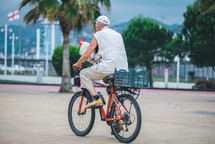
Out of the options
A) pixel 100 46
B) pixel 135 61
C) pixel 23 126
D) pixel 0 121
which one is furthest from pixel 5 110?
pixel 135 61

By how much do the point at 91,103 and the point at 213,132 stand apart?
2535 mm

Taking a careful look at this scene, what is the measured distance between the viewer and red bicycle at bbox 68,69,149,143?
5.75 metres

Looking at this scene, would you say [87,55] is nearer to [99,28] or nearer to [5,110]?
[99,28]

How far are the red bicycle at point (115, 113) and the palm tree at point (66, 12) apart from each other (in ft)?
36.6

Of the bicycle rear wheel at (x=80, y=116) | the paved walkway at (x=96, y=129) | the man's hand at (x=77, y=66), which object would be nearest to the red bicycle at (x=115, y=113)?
the bicycle rear wheel at (x=80, y=116)

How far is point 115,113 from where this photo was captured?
6098 millimetres

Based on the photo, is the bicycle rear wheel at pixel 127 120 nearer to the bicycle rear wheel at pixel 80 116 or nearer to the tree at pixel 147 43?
the bicycle rear wheel at pixel 80 116

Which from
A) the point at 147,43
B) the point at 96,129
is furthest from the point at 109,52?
the point at 147,43

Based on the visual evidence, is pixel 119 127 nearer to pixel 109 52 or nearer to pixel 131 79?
pixel 131 79

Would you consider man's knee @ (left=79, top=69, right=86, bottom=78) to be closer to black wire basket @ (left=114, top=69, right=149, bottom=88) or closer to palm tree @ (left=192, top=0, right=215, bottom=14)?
black wire basket @ (left=114, top=69, right=149, bottom=88)

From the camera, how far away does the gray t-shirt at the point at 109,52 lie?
6.09 metres

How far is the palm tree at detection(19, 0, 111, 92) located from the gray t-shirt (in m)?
11.5

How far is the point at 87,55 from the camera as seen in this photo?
20.5ft

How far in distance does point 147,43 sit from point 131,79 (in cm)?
3231
